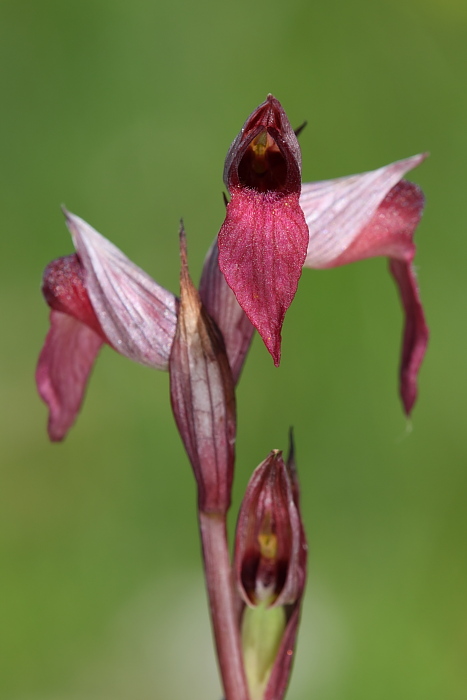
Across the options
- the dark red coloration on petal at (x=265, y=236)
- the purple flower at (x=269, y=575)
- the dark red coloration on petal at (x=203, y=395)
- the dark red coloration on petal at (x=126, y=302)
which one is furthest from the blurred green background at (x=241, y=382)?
the dark red coloration on petal at (x=265, y=236)

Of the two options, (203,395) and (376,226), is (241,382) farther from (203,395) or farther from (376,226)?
(203,395)

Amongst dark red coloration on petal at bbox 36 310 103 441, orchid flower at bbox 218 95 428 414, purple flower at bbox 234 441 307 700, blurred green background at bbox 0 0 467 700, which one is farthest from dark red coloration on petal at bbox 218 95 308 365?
blurred green background at bbox 0 0 467 700

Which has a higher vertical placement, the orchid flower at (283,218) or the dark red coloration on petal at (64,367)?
the orchid flower at (283,218)

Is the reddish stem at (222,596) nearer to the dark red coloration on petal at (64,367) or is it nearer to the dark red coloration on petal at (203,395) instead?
the dark red coloration on petal at (203,395)

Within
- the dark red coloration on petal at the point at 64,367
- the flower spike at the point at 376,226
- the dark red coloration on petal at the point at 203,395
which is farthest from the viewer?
the dark red coloration on petal at the point at 64,367

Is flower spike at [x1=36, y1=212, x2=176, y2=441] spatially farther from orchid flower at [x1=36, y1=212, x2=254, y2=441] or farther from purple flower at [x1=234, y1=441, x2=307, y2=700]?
purple flower at [x1=234, y1=441, x2=307, y2=700]

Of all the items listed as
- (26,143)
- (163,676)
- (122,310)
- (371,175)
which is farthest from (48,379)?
(26,143)
